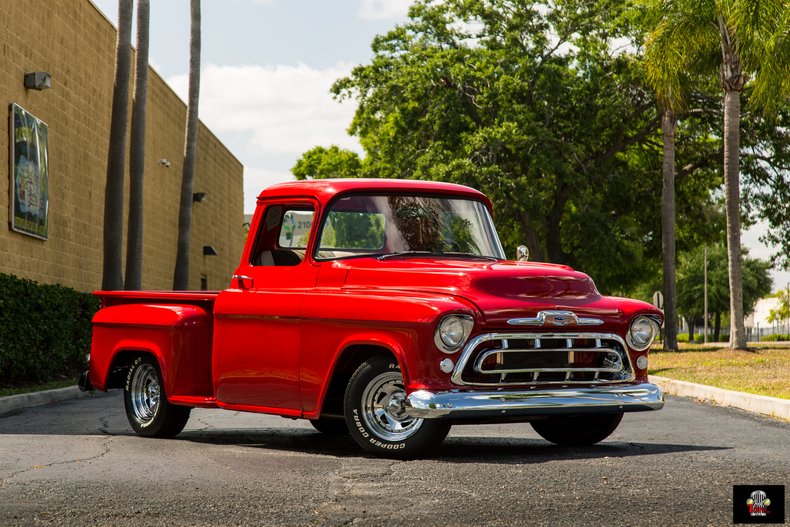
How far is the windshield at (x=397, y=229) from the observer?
9.89 metres

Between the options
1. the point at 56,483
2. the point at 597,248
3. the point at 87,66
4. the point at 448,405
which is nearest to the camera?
the point at 56,483

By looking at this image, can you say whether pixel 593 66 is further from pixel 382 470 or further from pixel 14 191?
pixel 382 470

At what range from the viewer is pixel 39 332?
18250mm

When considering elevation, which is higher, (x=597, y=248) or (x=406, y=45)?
(x=406, y=45)

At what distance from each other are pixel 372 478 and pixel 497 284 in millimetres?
1838

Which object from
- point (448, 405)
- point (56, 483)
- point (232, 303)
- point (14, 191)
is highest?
point (14, 191)

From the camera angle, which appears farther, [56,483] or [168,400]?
[168,400]

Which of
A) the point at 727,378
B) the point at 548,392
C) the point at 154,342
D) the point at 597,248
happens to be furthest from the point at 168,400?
the point at 597,248

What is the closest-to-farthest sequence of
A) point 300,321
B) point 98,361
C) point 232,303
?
point 300,321 → point 232,303 → point 98,361

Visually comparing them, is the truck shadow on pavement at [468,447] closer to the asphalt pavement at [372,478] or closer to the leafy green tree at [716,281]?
the asphalt pavement at [372,478]

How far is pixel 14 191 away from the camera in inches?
789

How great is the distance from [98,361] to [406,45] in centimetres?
2879

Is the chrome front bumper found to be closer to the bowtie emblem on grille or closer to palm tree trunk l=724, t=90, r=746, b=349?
the bowtie emblem on grille

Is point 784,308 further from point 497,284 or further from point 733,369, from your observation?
point 497,284
